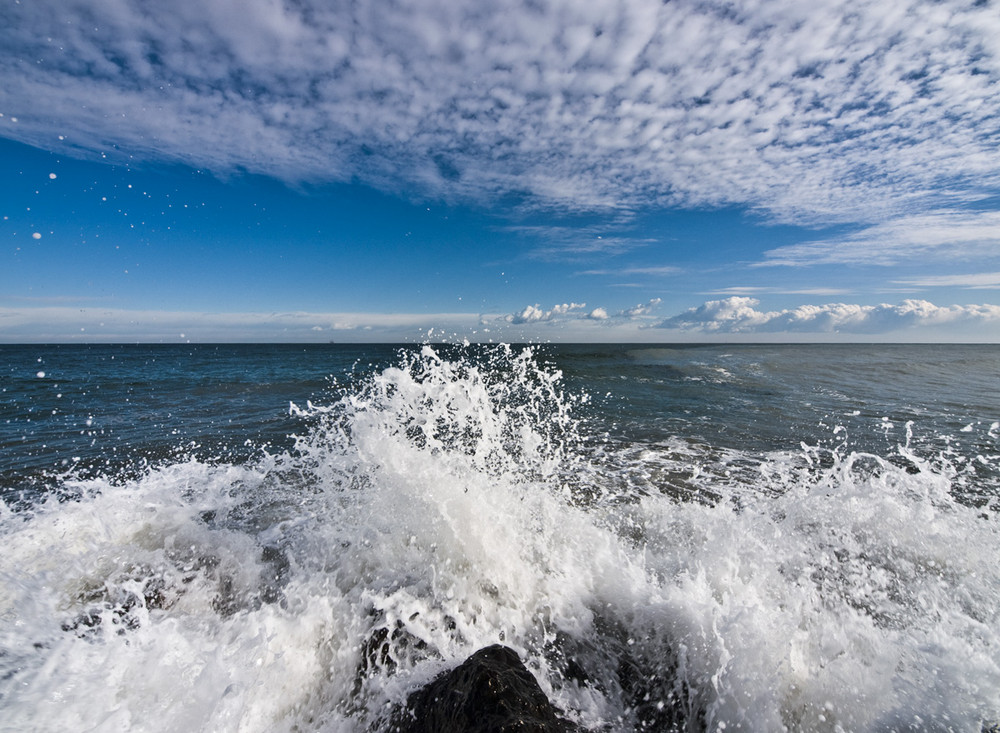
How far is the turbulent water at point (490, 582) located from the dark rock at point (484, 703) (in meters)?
0.27

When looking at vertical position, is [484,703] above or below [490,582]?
above

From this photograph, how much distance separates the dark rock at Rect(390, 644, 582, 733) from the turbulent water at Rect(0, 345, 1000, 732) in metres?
0.27

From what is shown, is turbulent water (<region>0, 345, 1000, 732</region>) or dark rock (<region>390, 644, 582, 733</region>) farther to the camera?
turbulent water (<region>0, 345, 1000, 732</region>)

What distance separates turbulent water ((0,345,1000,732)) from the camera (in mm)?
3129

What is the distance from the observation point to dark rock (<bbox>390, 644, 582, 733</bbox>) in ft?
8.38

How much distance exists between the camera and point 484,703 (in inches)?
104

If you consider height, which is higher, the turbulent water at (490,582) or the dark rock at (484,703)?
the dark rock at (484,703)

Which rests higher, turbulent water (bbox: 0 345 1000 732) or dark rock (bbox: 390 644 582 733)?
dark rock (bbox: 390 644 582 733)

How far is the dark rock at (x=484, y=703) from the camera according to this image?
2.55 metres

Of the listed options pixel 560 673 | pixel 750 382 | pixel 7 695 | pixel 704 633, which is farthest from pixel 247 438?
pixel 750 382

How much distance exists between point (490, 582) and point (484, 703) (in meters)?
1.99

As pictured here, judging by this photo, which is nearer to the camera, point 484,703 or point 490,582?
point 484,703

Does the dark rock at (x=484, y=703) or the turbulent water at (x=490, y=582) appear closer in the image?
the dark rock at (x=484, y=703)

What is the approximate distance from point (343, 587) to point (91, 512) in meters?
4.20
